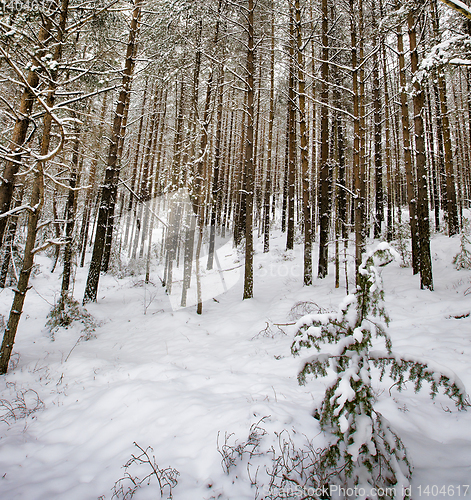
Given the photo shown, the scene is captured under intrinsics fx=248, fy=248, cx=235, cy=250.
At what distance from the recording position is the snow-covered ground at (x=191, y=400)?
238cm

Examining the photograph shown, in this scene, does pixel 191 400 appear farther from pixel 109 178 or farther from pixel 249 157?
pixel 109 178

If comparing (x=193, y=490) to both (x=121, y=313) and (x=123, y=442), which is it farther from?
(x=121, y=313)

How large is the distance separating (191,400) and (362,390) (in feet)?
8.03

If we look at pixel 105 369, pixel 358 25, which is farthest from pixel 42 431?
pixel 358 25

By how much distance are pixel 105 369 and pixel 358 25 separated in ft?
38.4

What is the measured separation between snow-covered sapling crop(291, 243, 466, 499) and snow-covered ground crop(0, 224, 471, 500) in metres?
0.29

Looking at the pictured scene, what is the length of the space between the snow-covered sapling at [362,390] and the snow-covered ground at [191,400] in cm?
29

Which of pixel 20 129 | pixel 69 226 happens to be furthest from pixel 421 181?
pixel 69 226

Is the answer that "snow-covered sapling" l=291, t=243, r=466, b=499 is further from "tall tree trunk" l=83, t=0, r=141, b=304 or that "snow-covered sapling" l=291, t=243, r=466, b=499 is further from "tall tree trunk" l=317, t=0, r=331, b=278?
"tall tree trunk" l=83, t=0, r=141, b=304

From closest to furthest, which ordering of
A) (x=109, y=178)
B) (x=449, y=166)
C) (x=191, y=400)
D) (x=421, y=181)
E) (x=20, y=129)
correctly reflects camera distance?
(x=191, y=400) → (x=20, y=129) → (x=421, y=181) → (x=109, y=178) → (x=449, y=166)

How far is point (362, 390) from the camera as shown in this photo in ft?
6.23

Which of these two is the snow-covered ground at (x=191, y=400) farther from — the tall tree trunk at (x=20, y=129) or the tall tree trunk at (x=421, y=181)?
the tall tree trunk at (x=20, y=129)

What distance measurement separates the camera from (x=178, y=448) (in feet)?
8.88

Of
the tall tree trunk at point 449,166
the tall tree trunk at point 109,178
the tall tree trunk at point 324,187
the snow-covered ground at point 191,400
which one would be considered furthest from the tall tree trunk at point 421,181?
the tall tree trunk at point 109,178
